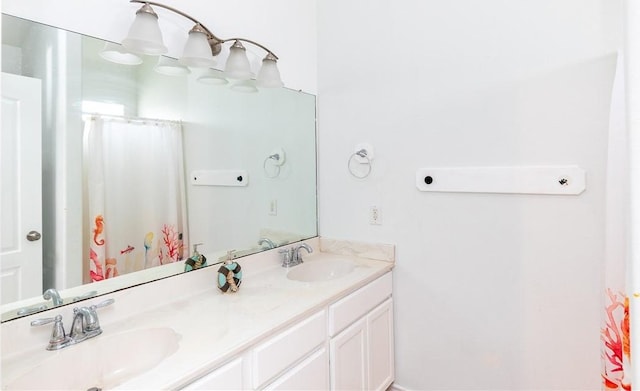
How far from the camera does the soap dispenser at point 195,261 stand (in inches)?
60.6

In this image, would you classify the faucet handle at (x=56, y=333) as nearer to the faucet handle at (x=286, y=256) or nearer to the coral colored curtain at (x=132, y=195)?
the coral colored curtain at (x=132, y=195)

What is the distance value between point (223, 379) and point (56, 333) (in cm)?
→ 55

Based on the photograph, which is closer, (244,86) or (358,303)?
(358,303)

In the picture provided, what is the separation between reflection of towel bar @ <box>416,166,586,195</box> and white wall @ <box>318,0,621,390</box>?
42mm

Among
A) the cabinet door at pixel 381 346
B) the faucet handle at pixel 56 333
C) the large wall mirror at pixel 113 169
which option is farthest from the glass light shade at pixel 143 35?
the cabinet door at pixel 381 346

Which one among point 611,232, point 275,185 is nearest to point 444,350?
point 611,232

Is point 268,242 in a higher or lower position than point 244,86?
lower

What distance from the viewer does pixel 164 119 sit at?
1.50 m

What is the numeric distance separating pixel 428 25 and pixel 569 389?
6.27ft

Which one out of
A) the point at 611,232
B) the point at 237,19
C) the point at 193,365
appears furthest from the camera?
the point at 237,19

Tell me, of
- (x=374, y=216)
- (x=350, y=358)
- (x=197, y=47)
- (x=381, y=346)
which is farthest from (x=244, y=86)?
(x=381, y=346)

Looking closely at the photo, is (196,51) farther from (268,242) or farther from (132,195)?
(268,242)

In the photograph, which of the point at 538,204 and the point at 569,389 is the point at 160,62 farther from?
the point at 569,389

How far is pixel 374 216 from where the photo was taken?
208 centimetres
